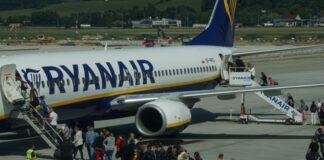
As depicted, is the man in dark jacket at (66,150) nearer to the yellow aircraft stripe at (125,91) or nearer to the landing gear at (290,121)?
the yellow aircraft stripe at (125,91)

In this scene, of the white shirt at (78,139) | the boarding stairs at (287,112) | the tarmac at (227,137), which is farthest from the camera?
the boarding stairs at (287,112)

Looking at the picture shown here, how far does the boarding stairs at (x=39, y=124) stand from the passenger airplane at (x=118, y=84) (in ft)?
1.41

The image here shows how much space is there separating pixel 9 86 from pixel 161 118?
6290 mm

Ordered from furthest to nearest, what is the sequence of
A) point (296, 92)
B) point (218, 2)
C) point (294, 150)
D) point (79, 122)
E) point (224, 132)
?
point (296, 92), point (218, 2), point (224, 132), point (79, 122), point (294, 150)

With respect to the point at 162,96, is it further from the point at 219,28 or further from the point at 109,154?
the point at 219,28

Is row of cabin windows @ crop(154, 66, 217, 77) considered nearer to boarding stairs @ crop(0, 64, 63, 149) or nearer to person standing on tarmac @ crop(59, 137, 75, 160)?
boarding stairs @ crop(0, 64, 63, 149)

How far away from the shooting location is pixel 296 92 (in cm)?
5141

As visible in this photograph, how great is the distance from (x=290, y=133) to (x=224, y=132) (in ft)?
9.40

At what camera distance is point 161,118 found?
1186 inches

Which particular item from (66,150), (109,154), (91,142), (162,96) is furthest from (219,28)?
(66,150)

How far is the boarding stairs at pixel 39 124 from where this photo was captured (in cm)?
2700

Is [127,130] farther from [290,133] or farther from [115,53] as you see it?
[290,133]

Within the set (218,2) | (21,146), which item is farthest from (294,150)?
(218,2)

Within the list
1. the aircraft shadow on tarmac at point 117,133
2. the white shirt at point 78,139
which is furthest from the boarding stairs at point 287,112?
the white shirt at point 78,139
